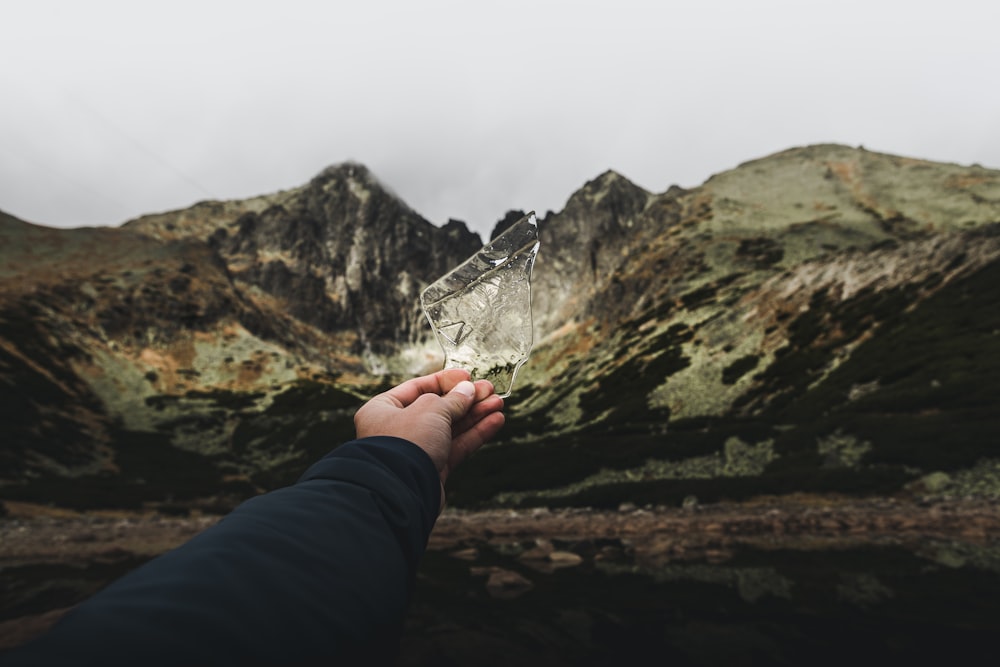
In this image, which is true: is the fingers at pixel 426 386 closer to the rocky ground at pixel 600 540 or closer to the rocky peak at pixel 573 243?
the rocky ground at pixel 600 540

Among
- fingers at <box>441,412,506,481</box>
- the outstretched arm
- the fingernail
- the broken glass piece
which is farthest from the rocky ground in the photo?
the outstretched arm

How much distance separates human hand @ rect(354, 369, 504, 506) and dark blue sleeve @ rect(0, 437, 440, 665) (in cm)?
42

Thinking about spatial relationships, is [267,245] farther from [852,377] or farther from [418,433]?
[418,433]

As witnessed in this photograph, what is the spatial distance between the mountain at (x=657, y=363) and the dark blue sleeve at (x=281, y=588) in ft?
83.9

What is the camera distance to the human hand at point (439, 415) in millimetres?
2580

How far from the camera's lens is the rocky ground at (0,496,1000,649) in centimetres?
1377

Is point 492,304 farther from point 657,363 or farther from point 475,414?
point 657,363

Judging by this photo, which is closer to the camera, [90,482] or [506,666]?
[506,666]

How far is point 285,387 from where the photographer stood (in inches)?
4107

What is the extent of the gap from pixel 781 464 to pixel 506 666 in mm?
23765

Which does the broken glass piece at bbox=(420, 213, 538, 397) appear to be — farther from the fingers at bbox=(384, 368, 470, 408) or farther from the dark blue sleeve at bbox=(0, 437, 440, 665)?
the dark blue sleeve at bbox=(0, 437, 440, 665)

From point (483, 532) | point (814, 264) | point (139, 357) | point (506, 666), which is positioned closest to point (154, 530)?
point (483, 532)

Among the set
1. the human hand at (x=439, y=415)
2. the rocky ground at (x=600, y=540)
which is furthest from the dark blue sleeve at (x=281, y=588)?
the rocky ground at (x=600, y=540)

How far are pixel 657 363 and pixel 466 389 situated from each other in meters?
57.8
